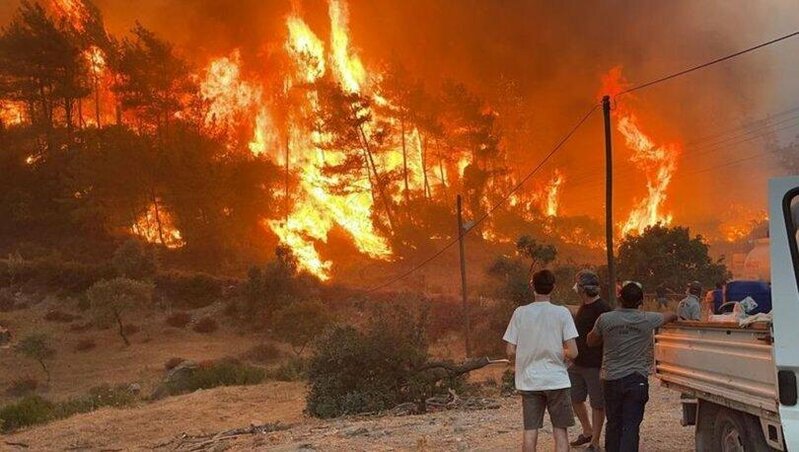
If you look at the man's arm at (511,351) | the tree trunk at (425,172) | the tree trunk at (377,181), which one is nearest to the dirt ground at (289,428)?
the man's arm at (511,351)

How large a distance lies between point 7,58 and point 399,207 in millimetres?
33837

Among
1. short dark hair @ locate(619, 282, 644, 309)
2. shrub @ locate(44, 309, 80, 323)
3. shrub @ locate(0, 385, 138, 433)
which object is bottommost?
shrub @ locate(0, 385, 138, 433)

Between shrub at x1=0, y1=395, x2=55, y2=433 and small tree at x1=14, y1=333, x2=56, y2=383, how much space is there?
10.5m

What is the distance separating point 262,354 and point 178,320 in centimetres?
803

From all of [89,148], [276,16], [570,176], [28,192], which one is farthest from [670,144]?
[28,192]

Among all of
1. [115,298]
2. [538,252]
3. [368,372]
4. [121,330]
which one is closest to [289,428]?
[368,372]

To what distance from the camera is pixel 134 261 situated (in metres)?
40.9

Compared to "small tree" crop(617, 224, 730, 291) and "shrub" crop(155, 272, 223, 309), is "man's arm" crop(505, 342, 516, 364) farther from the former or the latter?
"shrub" crop(155, 272, 223, 309)

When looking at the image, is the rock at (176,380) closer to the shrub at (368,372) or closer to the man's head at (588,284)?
the shrub at (368,372)

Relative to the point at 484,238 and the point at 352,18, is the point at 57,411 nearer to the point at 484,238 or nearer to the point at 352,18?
the point at 484,238

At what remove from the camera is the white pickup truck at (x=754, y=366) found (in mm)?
3559

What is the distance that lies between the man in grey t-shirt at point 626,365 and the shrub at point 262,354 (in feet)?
86.7

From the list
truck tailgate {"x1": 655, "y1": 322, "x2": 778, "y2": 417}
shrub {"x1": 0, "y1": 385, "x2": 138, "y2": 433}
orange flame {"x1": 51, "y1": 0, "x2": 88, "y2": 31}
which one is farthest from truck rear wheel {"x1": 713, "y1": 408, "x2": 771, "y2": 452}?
orange flame {"x1": 51, "y1": 0, "x2": 88, "y2": 31}

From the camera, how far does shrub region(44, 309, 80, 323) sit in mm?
35875
